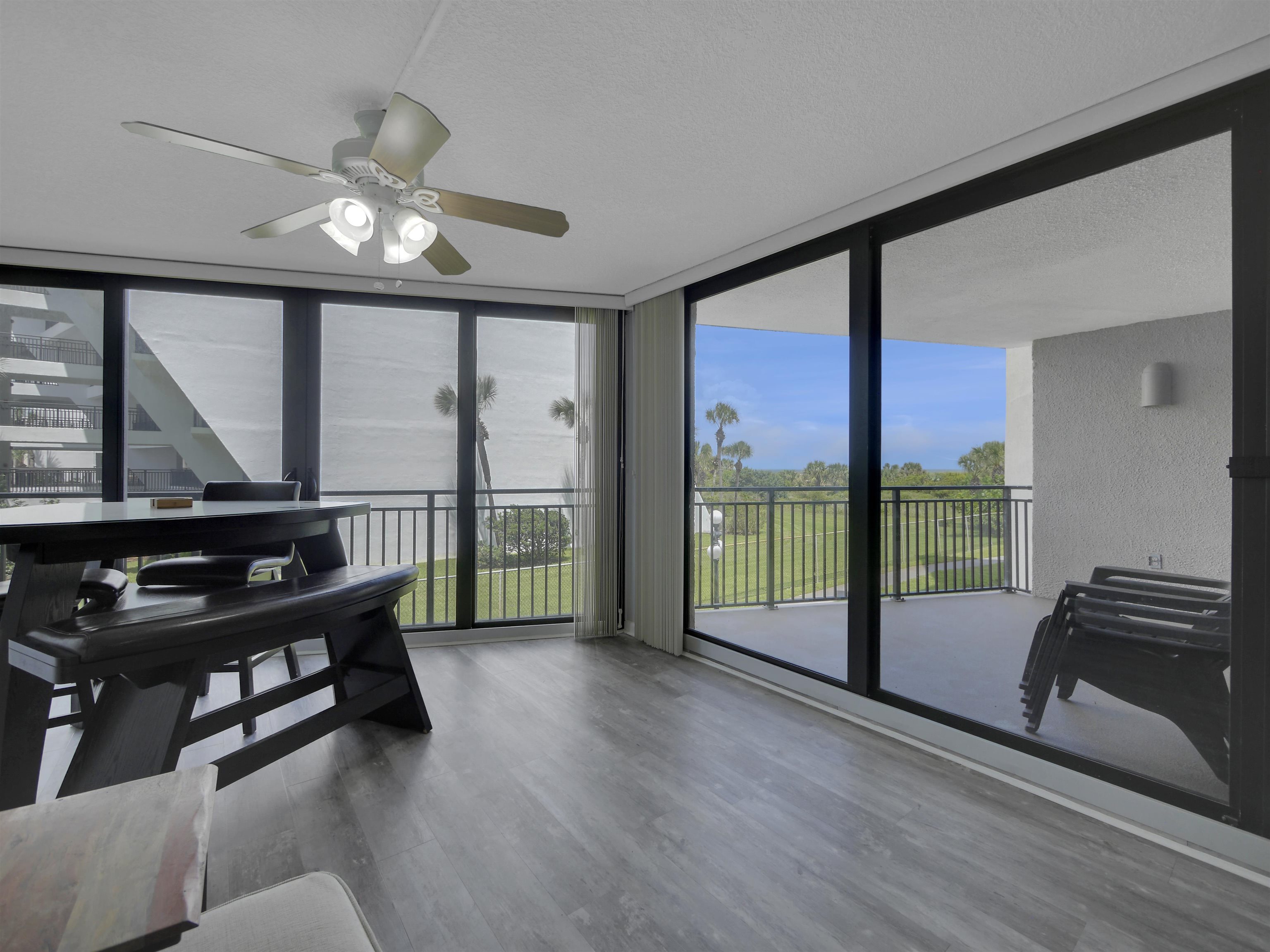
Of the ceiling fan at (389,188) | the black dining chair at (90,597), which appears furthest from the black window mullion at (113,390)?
the ceiling fan at (389,188)

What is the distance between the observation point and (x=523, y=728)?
2.70 metres

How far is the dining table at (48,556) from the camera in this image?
1603mm

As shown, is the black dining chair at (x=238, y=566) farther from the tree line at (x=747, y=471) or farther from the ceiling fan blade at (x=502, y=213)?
the tree line at (x=747, y=471)

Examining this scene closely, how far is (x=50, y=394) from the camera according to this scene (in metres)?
3.42

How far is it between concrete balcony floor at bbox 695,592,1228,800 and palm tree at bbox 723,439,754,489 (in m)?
1.37

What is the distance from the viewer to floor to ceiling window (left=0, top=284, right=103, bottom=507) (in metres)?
3.36

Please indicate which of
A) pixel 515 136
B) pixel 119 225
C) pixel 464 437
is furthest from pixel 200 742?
pixel 515 136

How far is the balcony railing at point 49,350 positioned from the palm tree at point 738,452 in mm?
3904

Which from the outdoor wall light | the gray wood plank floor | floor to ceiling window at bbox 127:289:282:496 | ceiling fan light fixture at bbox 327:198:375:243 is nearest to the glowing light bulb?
ceiling fan light fixture at bbox 327:198:375:243

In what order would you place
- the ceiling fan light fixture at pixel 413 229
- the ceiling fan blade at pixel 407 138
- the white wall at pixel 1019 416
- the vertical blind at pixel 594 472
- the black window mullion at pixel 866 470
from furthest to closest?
the vertical blind at pixel 594 472
the black window mullion at pixel 866 470
the white wall at pixel 1019 416
the ceiling fan light fixture at pixel 413 229
the ceiling fan blade at pixel 407 138

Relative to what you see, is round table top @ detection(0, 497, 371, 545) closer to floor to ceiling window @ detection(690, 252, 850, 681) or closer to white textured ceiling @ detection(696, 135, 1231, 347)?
floor to ceiling window @ detection(690, 252, 850, 681)

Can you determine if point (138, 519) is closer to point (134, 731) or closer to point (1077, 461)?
point (134, 731)

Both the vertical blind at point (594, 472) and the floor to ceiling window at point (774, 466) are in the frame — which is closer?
the floor to ceiling window at point (774, 466)

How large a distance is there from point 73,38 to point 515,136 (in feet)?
4.03
